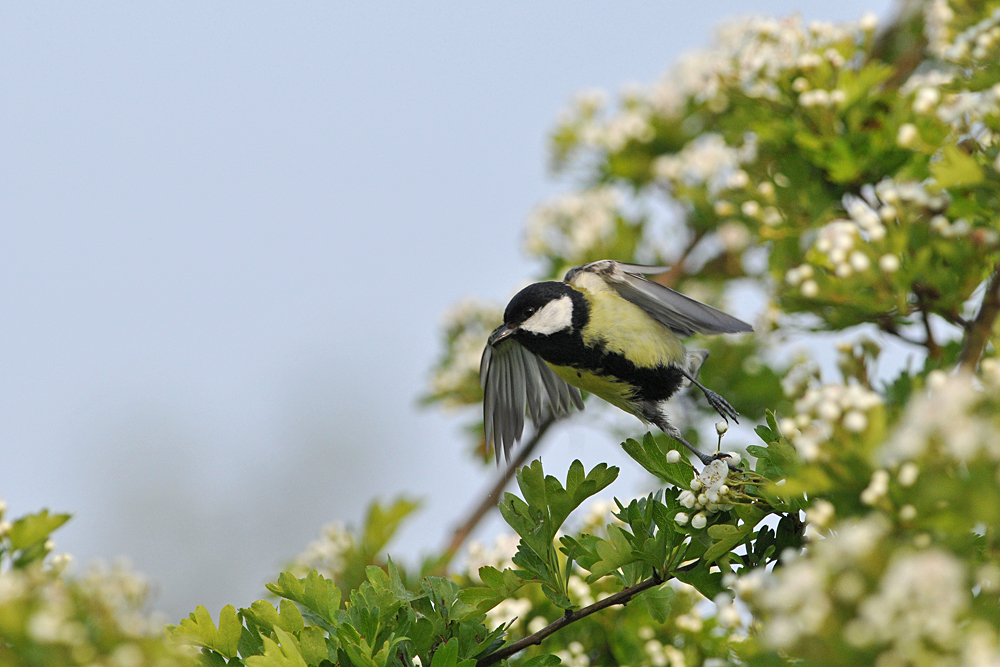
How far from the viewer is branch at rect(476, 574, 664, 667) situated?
1.46m

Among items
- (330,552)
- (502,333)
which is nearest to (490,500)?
(330,552)

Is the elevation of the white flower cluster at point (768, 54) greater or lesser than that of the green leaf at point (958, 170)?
greater

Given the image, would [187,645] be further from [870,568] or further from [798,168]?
[798,168]

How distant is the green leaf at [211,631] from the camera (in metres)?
1.44

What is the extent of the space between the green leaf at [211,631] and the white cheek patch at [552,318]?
1.23m

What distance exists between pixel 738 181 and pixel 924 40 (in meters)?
1.31

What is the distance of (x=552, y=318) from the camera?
8.02ft

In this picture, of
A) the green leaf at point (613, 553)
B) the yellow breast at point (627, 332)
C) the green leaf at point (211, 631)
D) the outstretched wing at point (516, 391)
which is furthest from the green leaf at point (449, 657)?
the outstretched wing at point (516, 391)

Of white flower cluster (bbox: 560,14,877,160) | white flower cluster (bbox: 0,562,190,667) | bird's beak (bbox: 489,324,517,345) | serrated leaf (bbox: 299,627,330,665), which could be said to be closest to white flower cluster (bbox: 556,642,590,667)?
serrated leaf (bbox: 299,627,330,665)

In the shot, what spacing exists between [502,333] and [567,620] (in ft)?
3.83

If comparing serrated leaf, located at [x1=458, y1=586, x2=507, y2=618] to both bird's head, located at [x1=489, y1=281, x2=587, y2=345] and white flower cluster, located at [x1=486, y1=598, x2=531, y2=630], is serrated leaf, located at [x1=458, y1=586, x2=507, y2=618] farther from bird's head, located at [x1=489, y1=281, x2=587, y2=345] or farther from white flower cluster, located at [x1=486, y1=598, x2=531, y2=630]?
bird's head, located at [x1=489, y1=281, x2=587, y2=345]

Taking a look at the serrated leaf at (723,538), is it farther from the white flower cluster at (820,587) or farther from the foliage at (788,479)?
the white flower cluster at (820,587)

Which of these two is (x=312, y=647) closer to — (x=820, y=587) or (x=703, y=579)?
(x=703, y=579)

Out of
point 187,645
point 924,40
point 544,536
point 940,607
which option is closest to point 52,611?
point 187,645
